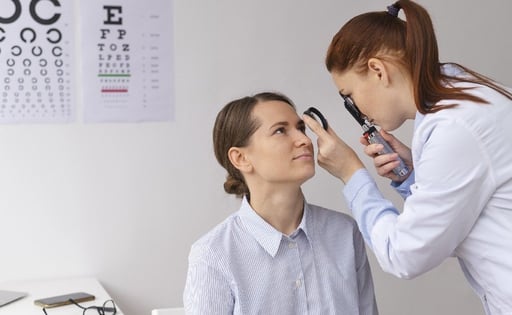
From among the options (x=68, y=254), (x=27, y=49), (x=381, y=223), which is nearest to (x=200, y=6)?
(x=27, y=49)

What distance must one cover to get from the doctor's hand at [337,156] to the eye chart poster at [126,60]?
98 cm

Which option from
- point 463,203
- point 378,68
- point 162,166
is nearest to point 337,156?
point 378,68

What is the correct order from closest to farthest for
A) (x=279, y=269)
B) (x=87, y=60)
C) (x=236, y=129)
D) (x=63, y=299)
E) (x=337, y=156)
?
(x=337, y=156) < (x=279, y=269) < (x=236, y=129) < (x=63, y=299) < (x=87, y=60)

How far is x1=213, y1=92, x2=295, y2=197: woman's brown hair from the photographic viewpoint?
5.69 ft

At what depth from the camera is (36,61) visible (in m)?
2.26

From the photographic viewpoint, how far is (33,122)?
2.26 meters

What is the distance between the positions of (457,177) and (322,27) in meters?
1.42

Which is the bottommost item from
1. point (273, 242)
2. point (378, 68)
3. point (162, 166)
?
point (273, 242)

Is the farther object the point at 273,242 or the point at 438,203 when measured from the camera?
the point at 273,242

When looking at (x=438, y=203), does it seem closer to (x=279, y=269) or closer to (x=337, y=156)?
(x=337, y=156)

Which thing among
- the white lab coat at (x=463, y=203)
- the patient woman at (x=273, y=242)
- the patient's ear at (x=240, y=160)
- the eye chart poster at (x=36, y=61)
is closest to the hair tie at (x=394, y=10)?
the white lab coat at (x=463, y=203)

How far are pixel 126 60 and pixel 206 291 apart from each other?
1.07 m

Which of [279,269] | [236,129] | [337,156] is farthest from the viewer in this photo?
[236,129]

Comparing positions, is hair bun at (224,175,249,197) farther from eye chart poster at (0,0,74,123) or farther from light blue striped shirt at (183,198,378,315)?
eye chart poster at (0,0,74,123)
